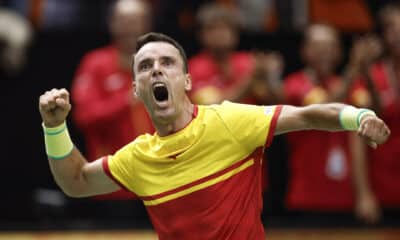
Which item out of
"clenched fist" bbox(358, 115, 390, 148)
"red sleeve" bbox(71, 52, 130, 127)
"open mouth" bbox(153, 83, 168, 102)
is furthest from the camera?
"red sleeve" bbox(71, 52, 130, 127)

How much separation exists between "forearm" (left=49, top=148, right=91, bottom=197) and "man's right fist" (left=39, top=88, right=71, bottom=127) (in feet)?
0.66

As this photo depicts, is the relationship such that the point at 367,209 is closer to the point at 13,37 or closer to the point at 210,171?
the point at 210,171

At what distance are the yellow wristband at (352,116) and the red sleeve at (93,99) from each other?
3137 mm

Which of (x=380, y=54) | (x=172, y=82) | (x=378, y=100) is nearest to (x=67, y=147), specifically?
(x=172, y=82)

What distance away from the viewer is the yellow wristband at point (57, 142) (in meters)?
5.48

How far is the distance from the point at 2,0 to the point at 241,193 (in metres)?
4.33

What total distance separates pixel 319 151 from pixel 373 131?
3.49 m

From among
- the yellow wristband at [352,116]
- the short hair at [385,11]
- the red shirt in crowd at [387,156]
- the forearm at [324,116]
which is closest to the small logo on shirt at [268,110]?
the forearm at [324,116]

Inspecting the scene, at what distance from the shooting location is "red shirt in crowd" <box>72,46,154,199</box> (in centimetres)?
785

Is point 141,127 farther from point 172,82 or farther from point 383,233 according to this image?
point 172,82

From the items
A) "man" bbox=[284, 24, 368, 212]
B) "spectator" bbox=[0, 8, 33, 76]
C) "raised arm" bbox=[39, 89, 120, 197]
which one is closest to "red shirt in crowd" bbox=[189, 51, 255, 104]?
"man" bbox=[284, 24, 368, 212]

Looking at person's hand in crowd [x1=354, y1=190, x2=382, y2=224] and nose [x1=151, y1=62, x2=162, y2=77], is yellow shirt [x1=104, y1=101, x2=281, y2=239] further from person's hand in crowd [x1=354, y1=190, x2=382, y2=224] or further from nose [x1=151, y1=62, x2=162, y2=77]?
person's hand in crowd [x1=354, y1=190, x2=382, y2=224]

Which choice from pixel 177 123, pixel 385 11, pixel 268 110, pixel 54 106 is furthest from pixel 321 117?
pixel 385 11

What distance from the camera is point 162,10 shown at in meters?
8.91
